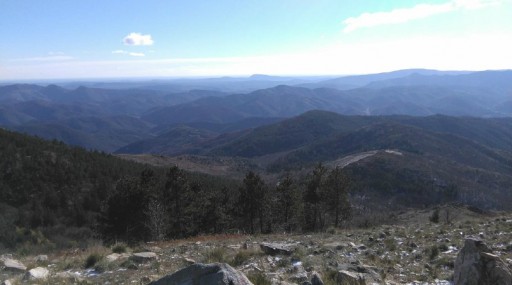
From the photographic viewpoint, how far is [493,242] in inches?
574

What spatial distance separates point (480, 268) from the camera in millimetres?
7691

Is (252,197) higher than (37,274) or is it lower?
lower

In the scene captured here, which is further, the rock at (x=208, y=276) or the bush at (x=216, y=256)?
the bush at (x=216, y=256)

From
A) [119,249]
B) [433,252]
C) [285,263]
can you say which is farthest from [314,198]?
[285,263]

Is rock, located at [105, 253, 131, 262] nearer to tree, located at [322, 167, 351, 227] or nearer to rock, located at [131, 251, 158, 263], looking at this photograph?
rock, located at [131, 251, 158, 263]

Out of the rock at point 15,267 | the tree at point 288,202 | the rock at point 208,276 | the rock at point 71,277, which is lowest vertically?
the tree at point 288,202

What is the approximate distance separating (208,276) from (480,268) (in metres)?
5.61

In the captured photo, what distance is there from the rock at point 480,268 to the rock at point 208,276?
473cm

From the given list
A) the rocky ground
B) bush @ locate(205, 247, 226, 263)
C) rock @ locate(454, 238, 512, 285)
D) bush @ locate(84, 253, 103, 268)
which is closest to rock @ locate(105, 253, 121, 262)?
the rocky ground

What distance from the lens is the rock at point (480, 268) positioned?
7430 millimetres

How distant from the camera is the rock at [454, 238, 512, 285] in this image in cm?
743

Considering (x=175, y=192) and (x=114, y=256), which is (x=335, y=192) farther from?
(x=114, y=256)

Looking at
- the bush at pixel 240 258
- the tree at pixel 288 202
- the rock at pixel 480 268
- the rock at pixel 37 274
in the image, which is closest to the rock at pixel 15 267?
the rock at pixel 37 274

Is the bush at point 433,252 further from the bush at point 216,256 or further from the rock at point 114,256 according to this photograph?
the rock at point 114,256
